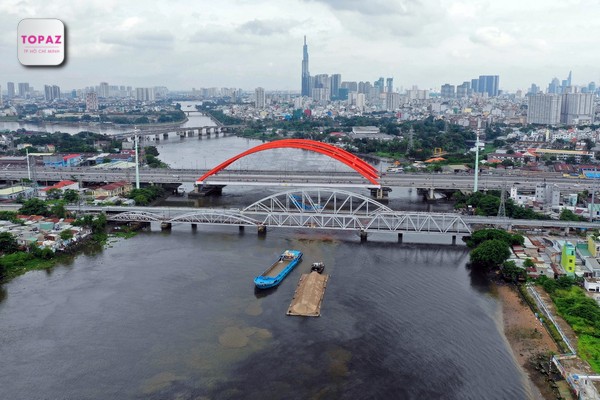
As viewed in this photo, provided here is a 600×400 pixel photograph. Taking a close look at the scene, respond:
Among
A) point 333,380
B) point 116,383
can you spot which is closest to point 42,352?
A: point 116,383

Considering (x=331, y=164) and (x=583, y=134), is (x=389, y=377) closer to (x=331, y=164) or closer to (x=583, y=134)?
(x=331, y=164)

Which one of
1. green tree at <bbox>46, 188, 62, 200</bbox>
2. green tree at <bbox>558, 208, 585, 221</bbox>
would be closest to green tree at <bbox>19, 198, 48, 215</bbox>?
green tree at <bbox>46, 188, 62, 200</bbox>

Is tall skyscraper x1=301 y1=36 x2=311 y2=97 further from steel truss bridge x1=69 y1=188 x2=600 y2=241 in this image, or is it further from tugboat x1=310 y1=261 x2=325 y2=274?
tugboat x1=310 y1=261 x2=325 y2=274

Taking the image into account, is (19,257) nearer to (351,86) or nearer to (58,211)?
(58,211)

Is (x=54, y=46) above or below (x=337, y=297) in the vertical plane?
above

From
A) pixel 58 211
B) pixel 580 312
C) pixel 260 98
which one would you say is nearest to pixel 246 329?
pixel 580 312

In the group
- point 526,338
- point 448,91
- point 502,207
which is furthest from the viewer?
point 448,91
